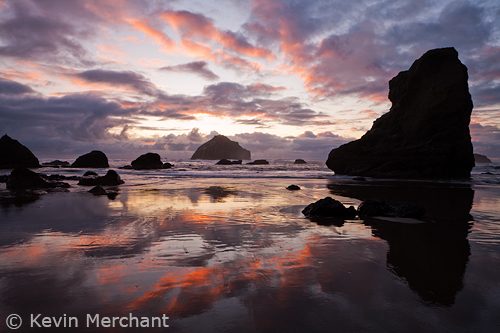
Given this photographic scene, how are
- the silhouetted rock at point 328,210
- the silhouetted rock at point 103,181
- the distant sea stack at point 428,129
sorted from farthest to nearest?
the distant sea stack at point 428,129 → the silhouetted rock at point 103,181 → the silhouetted rock at point 328,210

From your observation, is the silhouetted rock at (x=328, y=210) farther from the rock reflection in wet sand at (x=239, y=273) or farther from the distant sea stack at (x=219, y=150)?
the distant sea stack at (x=219, y=150)

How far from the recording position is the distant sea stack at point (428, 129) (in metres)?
29.6

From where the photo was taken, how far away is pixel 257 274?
3.91 m

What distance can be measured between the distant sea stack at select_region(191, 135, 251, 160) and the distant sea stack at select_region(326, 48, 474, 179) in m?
140

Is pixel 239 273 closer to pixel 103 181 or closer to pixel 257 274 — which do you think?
pixel 257 274

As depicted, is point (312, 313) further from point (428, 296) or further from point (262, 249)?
point (262, 249)

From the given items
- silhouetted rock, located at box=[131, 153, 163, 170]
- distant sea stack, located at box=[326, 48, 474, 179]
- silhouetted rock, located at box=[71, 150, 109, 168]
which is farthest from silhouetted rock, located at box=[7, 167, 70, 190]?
silhouetted rock, located at box=[71, 150, 109, 168]

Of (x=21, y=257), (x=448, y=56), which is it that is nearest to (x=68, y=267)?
(x=21, y=257)

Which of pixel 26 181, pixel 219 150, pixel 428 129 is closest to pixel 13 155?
pixel 26 181

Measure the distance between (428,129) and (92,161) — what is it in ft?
202

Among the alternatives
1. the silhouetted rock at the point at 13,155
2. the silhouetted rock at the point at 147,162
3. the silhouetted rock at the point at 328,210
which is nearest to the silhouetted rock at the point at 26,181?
the silhouetted rock at the point at 328,210

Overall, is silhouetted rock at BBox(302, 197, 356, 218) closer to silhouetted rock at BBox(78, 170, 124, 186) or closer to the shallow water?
the shallow water

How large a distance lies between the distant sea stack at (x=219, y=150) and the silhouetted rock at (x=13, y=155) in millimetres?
119509

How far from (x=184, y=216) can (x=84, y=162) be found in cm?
5786
